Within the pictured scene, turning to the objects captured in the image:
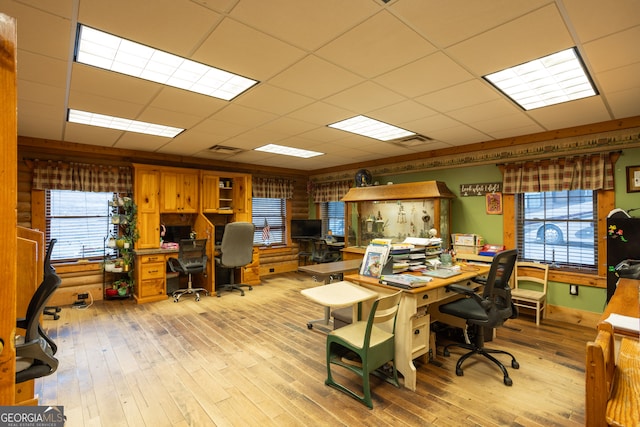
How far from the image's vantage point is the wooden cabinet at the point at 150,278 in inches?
199

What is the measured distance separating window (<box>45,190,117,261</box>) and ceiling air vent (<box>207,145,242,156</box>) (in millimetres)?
1988

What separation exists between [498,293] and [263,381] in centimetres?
219

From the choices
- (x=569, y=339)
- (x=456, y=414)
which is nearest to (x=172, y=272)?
(x=456, y=414)

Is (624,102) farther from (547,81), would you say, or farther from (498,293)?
(498,293)

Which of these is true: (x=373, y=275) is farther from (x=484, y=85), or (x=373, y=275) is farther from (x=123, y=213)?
(x=123, y=213)

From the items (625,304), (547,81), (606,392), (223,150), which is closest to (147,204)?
(223,150)

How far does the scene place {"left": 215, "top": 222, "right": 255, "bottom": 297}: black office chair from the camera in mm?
5402

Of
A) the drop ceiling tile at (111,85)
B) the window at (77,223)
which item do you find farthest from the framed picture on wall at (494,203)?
the window at (77,223)

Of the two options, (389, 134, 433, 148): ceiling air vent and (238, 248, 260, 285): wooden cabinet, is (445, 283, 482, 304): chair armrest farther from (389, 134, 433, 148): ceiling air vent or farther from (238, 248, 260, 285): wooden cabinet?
(238, 248, 260, 285): wooden cabinet

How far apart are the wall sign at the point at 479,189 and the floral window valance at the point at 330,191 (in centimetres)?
257

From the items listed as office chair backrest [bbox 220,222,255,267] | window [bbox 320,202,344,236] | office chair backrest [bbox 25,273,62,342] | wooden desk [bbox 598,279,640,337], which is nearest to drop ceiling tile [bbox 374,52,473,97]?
wooden desk [bbox 598,279,640,337]

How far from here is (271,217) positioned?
761 cm

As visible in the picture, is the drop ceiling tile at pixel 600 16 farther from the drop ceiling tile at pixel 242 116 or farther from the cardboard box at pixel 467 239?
the cardboard box at pixel 467 239

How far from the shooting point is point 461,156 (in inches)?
202
